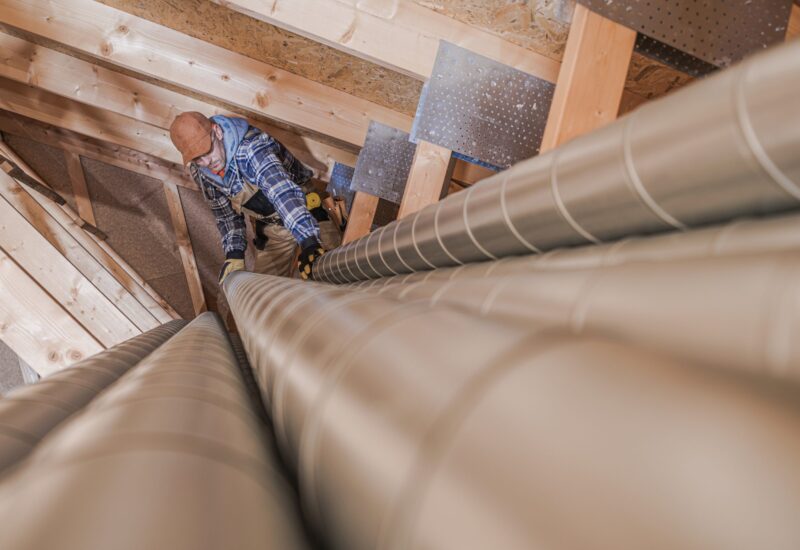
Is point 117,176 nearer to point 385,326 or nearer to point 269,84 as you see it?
point 269,84

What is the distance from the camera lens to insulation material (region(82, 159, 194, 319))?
454 centimetres

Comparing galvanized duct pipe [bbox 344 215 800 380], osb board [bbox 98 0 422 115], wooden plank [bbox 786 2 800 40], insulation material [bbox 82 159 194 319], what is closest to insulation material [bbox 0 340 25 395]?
insulation material [bbox 82 159 194 319]

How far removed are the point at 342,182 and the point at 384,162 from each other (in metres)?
0.61

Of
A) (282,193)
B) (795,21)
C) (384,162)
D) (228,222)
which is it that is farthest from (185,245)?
(795,21)

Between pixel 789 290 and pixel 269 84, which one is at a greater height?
pixel 269 84

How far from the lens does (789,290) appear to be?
11.8 inches

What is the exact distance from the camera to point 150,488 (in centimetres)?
23

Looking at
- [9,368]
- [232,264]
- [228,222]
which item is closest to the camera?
[232,264]

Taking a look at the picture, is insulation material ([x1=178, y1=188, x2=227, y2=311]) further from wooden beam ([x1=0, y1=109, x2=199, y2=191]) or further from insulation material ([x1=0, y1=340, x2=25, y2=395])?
insulation material ([x1=0, y1=340, x2=25, y2=395])

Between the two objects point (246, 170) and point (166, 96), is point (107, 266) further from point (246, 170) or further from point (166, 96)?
point (246, 170)

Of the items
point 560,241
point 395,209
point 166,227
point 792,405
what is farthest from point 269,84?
point 792,405

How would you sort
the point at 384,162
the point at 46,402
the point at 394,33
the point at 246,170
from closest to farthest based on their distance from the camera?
the point at 46,402 → the point at 394,33 → the point at 246,170 → the point at 384,162

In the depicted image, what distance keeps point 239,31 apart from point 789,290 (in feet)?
8.41

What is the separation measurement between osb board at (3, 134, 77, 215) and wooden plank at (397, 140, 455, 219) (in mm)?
3531
